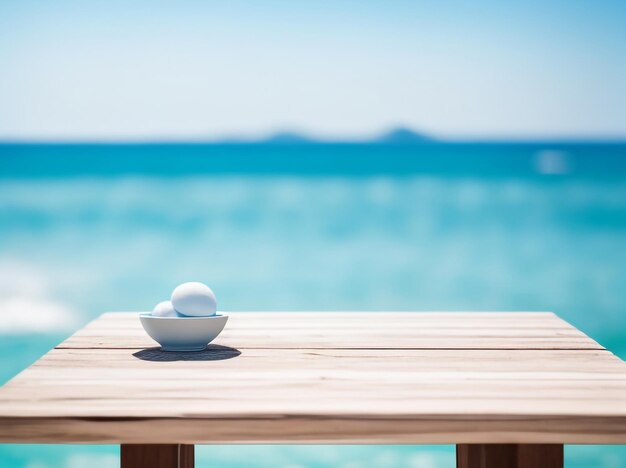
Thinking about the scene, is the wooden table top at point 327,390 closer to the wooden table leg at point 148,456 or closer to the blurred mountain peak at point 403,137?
the wooden table leg at point 148,456

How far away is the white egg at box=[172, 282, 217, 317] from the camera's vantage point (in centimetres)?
129

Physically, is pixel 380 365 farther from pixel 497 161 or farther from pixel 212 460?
pixel 497 161

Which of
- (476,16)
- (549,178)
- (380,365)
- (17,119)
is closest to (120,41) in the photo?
(17,119)

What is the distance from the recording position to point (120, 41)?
14.0 m

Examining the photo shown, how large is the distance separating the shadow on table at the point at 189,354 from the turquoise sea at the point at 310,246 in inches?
78.5

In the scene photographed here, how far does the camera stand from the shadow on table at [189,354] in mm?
1231

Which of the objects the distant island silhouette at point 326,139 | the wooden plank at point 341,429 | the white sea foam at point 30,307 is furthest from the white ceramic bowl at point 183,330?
the distant island silhouette at point 326,139

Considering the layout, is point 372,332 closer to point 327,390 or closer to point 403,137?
point 327,390

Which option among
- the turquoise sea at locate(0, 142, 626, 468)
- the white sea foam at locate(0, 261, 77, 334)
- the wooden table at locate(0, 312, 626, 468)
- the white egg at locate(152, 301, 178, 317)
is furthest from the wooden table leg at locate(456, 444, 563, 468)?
the white sea foam at locate(0, 261, 77, 334)

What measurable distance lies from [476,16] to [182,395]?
12.8m

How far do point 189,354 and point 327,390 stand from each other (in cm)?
32

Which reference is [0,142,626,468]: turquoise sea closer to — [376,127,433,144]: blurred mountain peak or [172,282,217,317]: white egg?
[376,127,433,144]: blurred mountain peak

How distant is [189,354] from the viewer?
4.15ft

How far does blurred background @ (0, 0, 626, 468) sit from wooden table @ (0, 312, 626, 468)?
339cm
